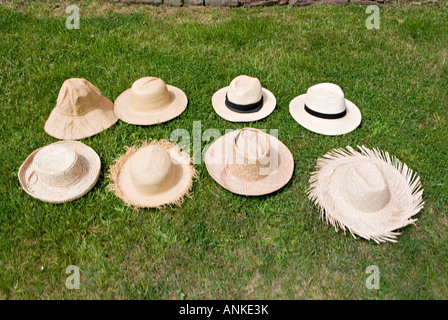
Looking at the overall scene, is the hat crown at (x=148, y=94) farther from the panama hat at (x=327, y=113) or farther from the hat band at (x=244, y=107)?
the panama hat at (x=327, y=113)

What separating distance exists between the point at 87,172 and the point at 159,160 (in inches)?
38.3

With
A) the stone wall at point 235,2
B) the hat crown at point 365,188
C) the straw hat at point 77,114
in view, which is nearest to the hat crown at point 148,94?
the straw hat at point 77,114

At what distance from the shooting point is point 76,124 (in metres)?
4.27

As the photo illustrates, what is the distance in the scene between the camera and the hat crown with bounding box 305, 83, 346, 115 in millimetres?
4204

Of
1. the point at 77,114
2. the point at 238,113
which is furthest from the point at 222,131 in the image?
the point at 77,114

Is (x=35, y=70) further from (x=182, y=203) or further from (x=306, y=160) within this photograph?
(x=306, y=160)

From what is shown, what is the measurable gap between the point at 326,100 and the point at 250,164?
4.69 feet

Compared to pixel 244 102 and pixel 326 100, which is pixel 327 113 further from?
pixel 244 102

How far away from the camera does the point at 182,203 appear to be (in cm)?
371

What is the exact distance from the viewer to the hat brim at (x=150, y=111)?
4441mm
